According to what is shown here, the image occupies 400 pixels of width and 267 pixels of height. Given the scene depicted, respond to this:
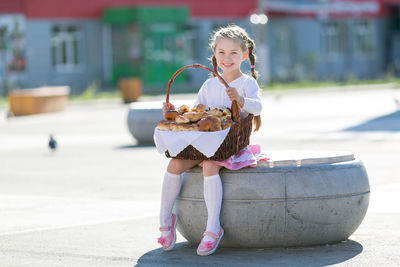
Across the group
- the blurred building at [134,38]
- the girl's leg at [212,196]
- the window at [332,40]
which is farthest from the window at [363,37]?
the girl's leg at [212,196]

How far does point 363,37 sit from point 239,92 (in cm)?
5239

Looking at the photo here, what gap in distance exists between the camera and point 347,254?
6.63m

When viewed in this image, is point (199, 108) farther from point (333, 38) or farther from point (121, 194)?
point (333, 38)

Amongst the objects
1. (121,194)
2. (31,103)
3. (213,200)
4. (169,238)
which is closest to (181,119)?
(213,200)

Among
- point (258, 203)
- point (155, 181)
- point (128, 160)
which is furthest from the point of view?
point (128, 160)

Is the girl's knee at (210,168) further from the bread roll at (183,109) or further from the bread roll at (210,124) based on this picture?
the bread roll at (183,109)

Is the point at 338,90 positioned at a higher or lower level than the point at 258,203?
lower

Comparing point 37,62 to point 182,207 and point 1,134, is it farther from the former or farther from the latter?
point 182,207

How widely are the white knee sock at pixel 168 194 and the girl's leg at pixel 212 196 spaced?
0.29 meters

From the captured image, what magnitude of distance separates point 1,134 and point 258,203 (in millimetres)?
15674

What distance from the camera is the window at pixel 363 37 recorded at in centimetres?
5728

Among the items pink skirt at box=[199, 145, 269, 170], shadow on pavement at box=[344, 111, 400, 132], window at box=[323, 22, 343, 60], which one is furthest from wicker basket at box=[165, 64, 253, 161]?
window at box=[323, 22, 343, 60]

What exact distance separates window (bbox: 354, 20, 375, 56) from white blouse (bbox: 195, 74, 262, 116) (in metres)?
51.0

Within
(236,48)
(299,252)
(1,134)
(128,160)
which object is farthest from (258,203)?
(1,134)
